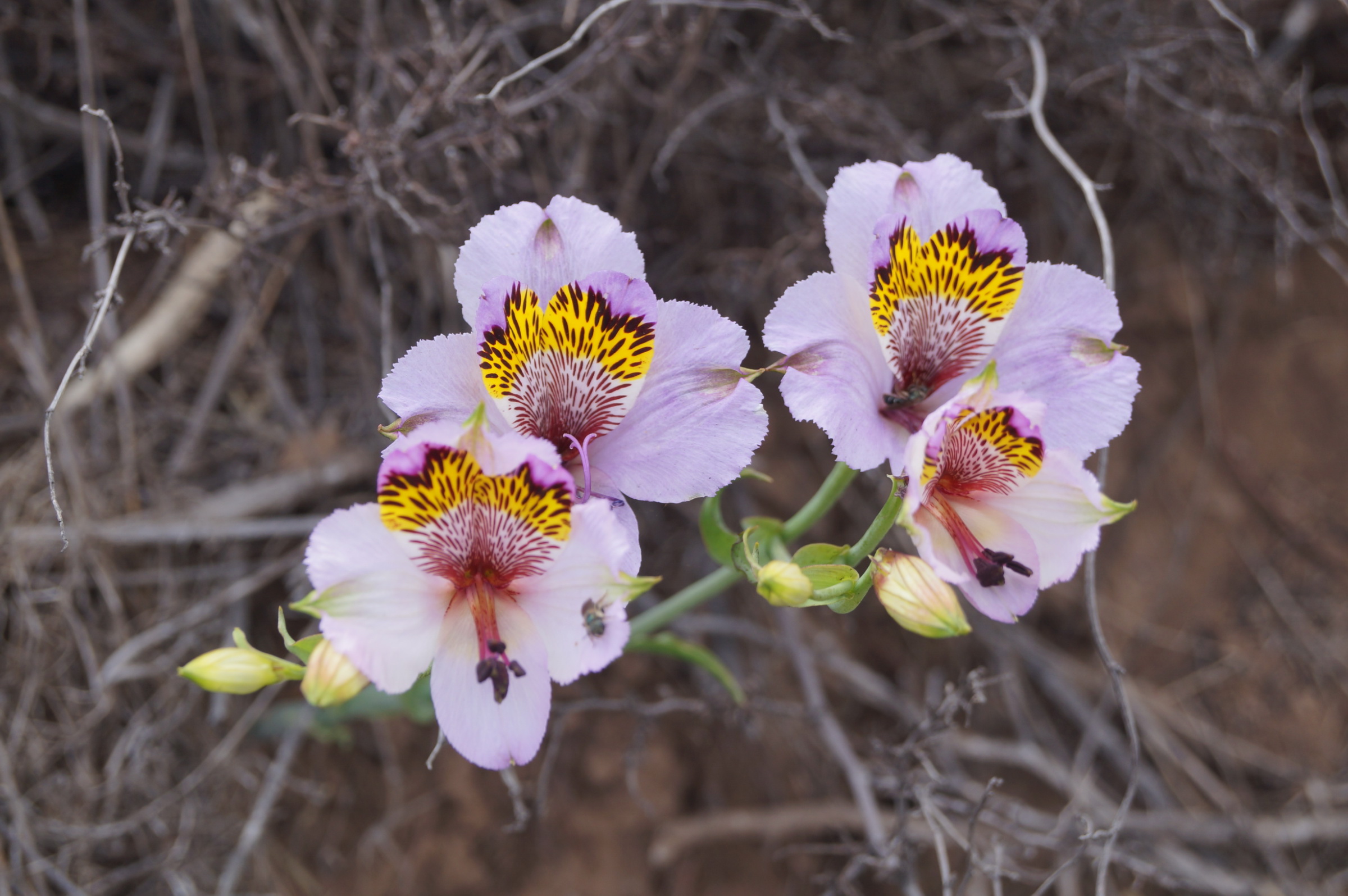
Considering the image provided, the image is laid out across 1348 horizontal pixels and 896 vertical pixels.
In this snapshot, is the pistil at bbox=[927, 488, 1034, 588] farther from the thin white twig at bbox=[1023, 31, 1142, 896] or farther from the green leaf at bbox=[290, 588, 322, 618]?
the green leaf at bbox=[290, 588, 322, 618]

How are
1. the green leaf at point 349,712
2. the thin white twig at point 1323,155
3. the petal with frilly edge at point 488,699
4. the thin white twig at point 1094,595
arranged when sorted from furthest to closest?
the thin white twig at point 1323,155 < the green leaf at point 349,712 < the thin white twig at point 1094,595 < the petal with frilly edge at point 488,699

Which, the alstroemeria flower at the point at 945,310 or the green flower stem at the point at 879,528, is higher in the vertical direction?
the alstroemeria flower at the point at 945,310

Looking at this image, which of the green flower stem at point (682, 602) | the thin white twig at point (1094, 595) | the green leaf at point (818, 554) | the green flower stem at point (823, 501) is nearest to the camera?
the green leaf at point (818, 554)

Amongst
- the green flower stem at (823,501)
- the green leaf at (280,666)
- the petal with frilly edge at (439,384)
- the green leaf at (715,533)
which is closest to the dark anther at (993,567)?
the green flower stem at (823,501)

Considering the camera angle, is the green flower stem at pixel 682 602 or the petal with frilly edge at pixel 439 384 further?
the green flower stem at pixel 682 602

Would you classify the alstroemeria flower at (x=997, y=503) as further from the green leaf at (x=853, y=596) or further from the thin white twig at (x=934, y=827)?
the thin white twig at (x=934, y=827)

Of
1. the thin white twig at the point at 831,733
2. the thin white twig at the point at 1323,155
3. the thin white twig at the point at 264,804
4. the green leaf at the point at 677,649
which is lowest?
the thin white twig at the point at 831,733

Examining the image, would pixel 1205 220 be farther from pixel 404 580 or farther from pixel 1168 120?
pixel 404 580

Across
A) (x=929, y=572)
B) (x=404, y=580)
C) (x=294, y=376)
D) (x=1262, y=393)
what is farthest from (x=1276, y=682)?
(x=294, y=376)

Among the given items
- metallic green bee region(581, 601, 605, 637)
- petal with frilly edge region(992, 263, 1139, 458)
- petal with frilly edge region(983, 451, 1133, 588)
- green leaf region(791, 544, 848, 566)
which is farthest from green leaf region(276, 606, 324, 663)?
petal with frilly edge region(992, 263, 1139, 458)
